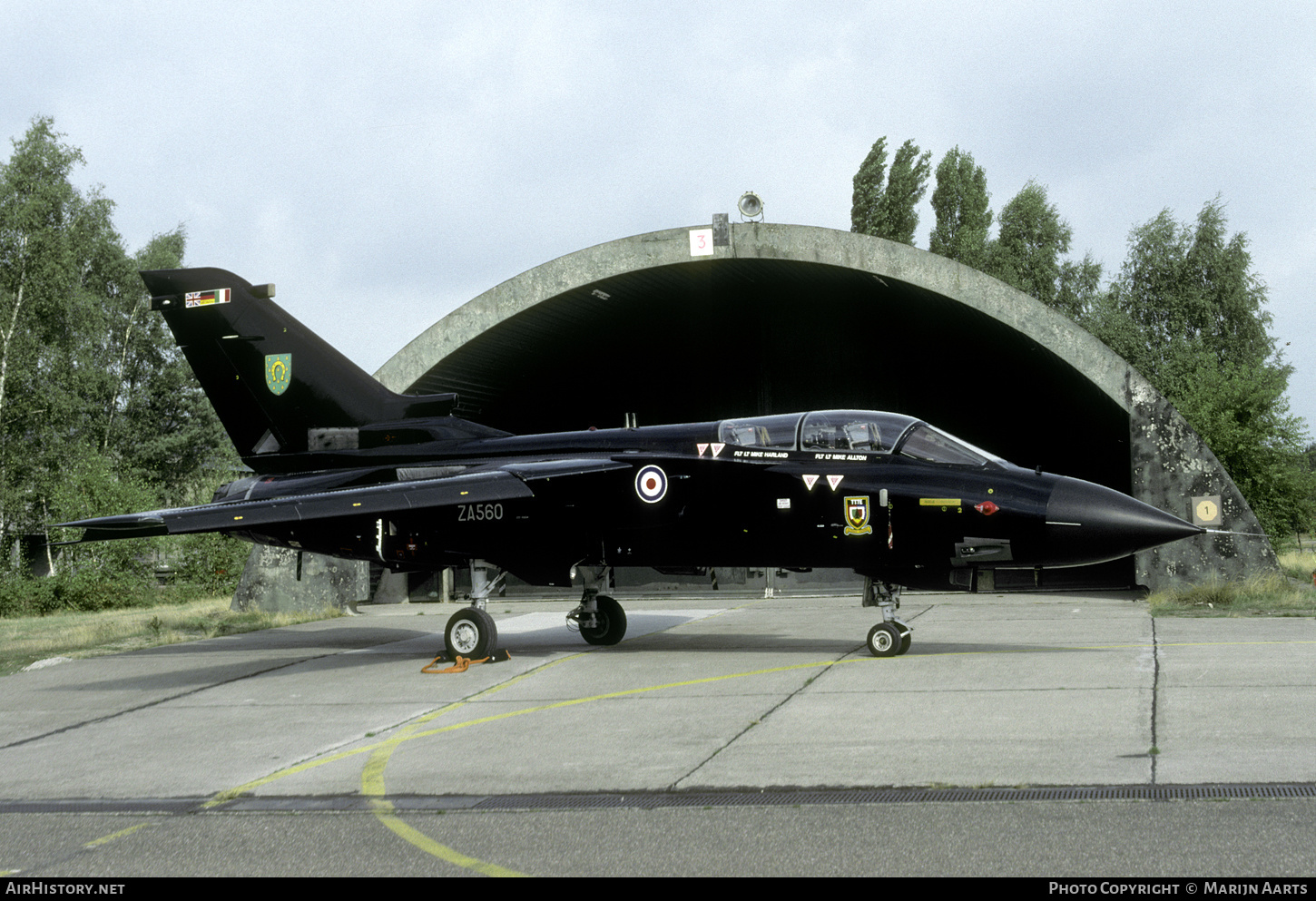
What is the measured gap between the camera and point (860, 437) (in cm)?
1202

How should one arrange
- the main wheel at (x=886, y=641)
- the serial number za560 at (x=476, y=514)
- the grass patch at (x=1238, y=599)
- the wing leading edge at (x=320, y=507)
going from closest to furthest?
the wing leading edge at (x=320, y=507) → the main wheel at (x=886, y=641) → the serial number za560 at (x=476, y=514) → the grass patch at (x=1238, y=599)

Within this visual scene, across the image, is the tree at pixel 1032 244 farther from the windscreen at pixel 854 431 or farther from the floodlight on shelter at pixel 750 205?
the windscreen at pixel 854 431

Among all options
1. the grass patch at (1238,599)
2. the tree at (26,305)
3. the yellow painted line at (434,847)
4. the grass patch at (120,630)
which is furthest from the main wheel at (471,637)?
the tree at (26,305)

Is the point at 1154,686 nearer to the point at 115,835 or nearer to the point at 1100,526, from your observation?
the point at 1100,526

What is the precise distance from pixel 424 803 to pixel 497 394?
20.4 metres

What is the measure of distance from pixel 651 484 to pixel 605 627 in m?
2.60

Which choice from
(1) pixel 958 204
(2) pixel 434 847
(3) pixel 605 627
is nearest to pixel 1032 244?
(1) pixel 958 204

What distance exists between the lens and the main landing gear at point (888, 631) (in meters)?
11.9

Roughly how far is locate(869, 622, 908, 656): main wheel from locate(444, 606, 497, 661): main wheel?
4.35m

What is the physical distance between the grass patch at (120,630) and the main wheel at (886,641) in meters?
10.6

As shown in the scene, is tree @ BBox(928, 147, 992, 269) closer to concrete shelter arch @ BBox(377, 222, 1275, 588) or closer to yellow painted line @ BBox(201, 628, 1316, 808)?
concrete shelter arch @ BBox(377, 222, 1275, 588)

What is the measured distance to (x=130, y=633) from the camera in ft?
59.1

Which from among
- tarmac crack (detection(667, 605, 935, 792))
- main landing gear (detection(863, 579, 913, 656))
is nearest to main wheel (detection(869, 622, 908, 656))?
main landing gear (detection(863, 579, 913, 656))

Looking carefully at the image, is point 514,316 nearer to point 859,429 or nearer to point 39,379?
point 859,429
